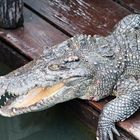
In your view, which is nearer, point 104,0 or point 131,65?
point 131,65

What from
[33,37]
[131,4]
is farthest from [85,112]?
[131,4]

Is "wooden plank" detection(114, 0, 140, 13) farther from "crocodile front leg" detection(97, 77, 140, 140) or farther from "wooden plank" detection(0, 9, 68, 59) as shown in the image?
"crocodile front leg" detection(97, 77, 140, 140)

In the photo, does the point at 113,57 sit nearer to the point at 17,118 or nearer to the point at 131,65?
the point at 131,65

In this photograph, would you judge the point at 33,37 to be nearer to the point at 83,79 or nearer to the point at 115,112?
the point at 83,79

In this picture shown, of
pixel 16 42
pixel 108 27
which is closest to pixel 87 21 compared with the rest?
pixel 108 27

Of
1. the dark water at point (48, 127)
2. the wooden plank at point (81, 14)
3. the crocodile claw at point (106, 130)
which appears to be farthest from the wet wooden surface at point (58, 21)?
the crocodile claw at point (106, 130)

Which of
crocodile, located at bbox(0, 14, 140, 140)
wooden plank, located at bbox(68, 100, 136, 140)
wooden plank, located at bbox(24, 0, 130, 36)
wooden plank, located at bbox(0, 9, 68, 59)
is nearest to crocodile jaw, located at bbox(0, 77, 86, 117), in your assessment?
crocodile, located at bbox(0, 14, 140, 140)
